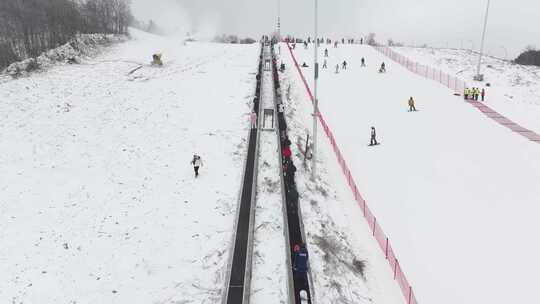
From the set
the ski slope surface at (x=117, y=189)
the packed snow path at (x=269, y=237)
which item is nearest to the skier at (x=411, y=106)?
the ski slope surface at (x=117, y=189)

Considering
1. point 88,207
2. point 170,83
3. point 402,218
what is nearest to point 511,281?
point 402,218

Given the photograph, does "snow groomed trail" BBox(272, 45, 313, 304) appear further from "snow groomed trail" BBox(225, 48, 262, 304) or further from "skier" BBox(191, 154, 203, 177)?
"skier" BBox(191, 154, 203, 177)

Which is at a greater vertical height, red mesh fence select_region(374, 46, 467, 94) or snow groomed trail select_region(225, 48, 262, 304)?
red mesh fence select_region(374, 46, 467, 94)

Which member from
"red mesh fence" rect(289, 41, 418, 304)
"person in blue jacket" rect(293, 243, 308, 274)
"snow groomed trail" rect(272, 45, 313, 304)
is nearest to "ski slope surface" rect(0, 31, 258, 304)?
"snow groomed trail" rect(272, 45, 313, 304)

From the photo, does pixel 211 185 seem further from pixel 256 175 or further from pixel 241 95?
pixel 241 95

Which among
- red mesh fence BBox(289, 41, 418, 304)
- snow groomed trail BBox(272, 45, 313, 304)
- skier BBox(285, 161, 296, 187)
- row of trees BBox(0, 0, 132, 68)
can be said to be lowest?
red mesh fence BBox(289, 41, 418, 304)

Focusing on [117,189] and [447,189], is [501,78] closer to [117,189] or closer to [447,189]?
[447,189]

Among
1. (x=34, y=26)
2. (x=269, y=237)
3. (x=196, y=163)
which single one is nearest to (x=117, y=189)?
(x=196, y=163)

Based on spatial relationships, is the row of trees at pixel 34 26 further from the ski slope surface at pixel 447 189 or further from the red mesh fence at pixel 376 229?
the red mesh fence at pixel 376 229
